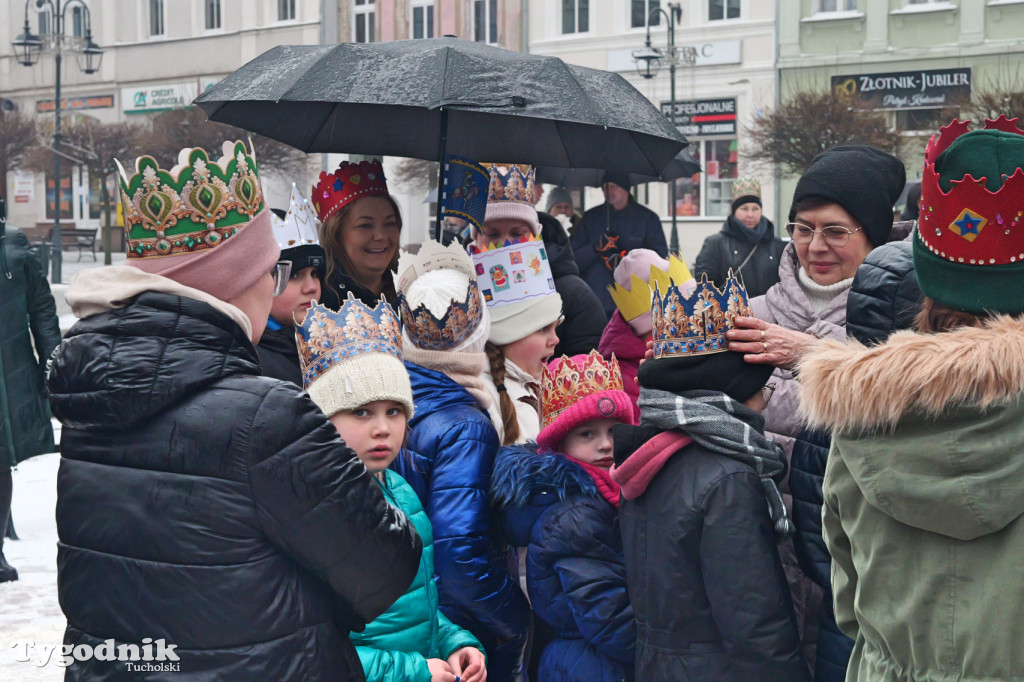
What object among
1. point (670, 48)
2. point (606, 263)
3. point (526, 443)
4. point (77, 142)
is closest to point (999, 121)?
A: point (526, 443)

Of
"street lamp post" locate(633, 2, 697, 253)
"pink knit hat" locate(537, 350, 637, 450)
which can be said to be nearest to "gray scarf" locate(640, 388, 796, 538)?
"pink knit hat" locate(537, 350, 637, 450)

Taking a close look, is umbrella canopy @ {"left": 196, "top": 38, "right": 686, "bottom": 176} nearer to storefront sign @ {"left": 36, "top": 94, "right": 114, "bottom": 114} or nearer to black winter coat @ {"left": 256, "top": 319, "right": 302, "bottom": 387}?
black winter coat @ {"left": 256, "top": 319, "right": 302, "bottom": 387}

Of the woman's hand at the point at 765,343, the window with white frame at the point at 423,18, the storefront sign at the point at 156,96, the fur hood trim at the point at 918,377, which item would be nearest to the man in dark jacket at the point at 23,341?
the woman's hand at the point at 765,343

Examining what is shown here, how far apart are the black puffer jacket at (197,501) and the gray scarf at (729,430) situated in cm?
97

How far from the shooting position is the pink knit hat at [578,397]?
11.3 feet

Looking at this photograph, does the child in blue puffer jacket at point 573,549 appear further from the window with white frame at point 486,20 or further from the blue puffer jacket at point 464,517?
the window with white frame at point 486,20

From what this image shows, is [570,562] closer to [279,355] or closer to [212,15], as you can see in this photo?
[279,355]

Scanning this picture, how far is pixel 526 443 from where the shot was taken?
367 cm

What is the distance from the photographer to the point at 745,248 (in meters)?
8.88

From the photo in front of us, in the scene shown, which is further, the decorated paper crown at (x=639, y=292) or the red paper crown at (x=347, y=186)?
the red paper crown at (x=347, y=186)

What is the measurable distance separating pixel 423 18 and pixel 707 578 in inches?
1247

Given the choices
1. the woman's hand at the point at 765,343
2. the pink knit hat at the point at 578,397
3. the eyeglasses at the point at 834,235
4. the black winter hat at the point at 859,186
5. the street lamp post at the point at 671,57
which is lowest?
the pink knit hat at the point at 578,397

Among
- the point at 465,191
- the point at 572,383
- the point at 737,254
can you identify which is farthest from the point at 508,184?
the point at 737,254

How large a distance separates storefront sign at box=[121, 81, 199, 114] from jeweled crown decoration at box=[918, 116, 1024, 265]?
35.5 m
